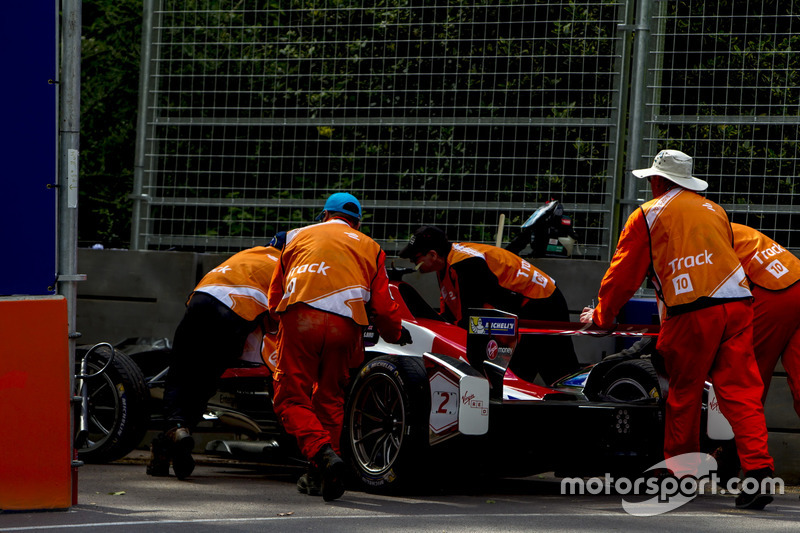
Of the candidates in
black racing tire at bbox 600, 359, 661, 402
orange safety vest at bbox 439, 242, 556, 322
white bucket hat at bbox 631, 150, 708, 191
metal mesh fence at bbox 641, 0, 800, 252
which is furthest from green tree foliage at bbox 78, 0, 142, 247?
white bucket hat at bbox 631, 150, 708, 191

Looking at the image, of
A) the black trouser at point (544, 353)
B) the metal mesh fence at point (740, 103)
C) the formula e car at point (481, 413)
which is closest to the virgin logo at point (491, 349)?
the formula e car at point (481, 413)

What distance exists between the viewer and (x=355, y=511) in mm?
5895

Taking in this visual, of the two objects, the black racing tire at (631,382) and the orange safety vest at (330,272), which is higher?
the orange safety vest at (330,272)

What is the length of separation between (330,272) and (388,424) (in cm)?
92

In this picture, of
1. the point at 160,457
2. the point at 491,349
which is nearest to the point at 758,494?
the point at 491,349

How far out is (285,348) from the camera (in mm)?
6691

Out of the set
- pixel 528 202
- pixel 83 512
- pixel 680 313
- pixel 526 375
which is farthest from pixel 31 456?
Answer: pixel 528 202

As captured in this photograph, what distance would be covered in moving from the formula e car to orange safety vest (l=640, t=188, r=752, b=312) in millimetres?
540

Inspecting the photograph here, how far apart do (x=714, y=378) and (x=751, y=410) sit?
0.28 meters

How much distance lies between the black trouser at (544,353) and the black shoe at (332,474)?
264 centimetres

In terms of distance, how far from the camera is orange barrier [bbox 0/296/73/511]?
5.70 m

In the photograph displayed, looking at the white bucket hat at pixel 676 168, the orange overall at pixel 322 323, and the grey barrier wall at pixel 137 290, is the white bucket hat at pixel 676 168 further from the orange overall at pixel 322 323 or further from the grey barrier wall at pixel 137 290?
the grey barrier wall at pixel 137 290

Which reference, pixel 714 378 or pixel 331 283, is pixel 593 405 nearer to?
pixel 714 378

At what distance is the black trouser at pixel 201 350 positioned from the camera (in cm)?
756
